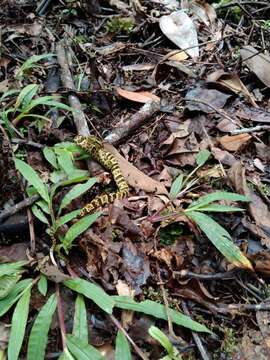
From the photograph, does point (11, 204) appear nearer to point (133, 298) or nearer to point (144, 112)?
point (133, 298)

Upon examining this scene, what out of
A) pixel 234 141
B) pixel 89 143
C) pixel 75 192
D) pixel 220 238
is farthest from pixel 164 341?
pixel 234 141

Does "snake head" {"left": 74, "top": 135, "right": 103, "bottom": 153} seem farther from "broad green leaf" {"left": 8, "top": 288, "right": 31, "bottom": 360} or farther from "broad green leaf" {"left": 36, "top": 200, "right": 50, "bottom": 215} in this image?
"broad green leaf" {"left": 8, "top": 288, "right": 31, "bottom": 360}

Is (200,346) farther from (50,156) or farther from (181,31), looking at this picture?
(181,31)

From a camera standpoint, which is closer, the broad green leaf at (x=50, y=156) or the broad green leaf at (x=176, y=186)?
the broad green leaf at (x=176, y=186)

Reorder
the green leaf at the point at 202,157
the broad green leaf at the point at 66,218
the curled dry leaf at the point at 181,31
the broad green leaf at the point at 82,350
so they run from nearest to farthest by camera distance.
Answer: the broad green leaf at the point at 82,350 < the broad green leaf at the point at 66,218 < the green leaf at the point at 202,157 < the curled dry leaf at the point at 181,31

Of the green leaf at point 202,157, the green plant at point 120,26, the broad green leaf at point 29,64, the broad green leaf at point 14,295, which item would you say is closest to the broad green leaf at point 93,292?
the broad green leaf at point 14,295

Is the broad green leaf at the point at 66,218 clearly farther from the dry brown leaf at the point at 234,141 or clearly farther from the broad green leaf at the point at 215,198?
the dry brown leaf at the point at 234,141
